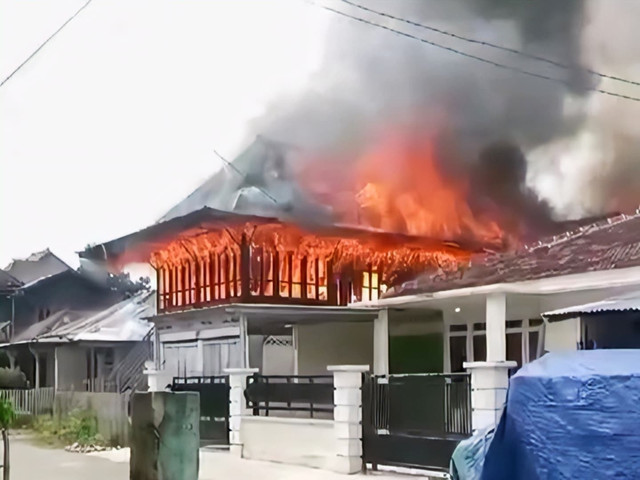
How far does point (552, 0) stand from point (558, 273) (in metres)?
1.42

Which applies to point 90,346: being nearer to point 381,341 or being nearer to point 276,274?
point 276,274

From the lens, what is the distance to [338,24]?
529 centimetres

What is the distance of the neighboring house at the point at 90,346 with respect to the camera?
17.2 ft

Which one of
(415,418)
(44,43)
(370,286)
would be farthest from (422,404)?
(44,43)

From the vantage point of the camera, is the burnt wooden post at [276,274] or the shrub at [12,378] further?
the burnt wooden post at [276,274]

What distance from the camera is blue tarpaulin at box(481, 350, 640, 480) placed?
206 cm

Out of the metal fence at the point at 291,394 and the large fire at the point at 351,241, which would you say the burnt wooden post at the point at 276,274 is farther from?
the metal fence at the point at 291,394

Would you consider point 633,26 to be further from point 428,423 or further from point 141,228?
point 141,228

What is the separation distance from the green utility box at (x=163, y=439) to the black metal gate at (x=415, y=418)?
1599mm

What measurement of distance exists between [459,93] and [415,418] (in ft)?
5.75

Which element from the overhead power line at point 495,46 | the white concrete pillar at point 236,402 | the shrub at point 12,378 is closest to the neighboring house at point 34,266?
the shrub at point 12,378

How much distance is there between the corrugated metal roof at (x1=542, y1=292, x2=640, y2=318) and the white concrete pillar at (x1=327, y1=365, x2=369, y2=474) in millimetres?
1171

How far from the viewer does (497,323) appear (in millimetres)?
5066

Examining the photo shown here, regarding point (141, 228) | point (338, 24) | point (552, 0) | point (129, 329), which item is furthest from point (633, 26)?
point (129, 329)
